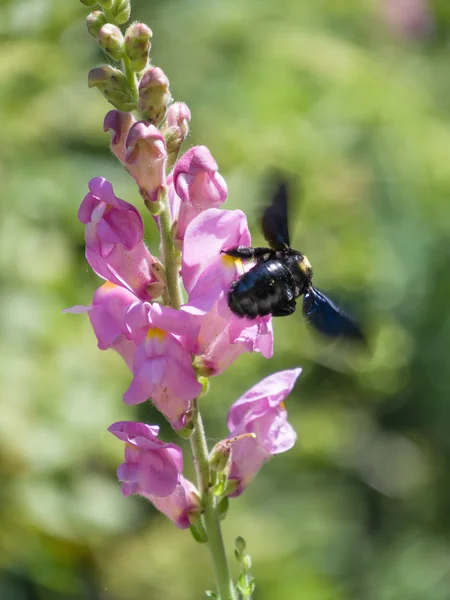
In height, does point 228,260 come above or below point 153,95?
below

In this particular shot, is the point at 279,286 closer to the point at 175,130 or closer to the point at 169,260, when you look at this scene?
the point at 169,260

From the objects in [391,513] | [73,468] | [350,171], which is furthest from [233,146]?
[391,513]

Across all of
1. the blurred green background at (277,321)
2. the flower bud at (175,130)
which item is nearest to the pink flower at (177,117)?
the flower bud at (175,130)

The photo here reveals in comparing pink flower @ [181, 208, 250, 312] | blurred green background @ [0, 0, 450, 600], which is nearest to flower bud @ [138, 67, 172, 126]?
pink flower @ [181, 208, 250, 312]

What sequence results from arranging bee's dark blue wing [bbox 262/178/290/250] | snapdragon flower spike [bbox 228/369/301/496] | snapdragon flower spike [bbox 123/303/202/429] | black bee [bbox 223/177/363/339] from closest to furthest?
snapdragon flower spike [bbox 123/303/202/429], black bee [bbox 223/177/363/339], bee's dark blue wing [bbox 262/178/290/250], snapdragon flower spike [bbox 228/369/301/496]

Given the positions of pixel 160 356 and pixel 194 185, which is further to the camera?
pixel 194 185

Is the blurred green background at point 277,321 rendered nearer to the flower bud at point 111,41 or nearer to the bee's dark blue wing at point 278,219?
the bee's dark blue wing at point 278,219

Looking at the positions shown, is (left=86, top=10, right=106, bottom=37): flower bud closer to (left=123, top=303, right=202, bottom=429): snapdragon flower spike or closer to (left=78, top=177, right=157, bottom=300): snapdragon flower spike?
(left=78, top=177, right=157, bottom=300): snapdragon flower spike

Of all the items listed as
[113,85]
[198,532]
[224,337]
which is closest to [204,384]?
[224,337]
